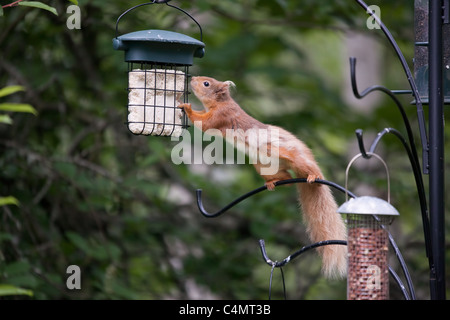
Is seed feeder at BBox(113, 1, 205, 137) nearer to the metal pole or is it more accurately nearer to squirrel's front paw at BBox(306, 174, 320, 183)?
squirrel's front paw at BBox(306, 174, 320, 183)

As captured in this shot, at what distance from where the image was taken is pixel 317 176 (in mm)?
2816

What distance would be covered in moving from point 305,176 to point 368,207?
3.37 feet

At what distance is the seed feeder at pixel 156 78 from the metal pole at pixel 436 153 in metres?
0.99

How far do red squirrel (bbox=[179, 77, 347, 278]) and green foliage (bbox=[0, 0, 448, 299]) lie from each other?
3.27ft

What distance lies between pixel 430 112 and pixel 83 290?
2.78 meters

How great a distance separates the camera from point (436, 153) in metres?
2.14

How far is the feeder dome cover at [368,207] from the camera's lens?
1.86m

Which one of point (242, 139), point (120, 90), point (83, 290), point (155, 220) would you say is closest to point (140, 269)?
point (155, 220)
